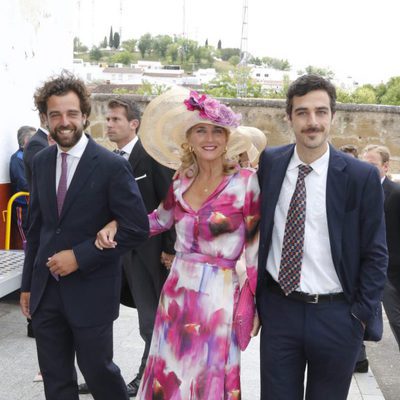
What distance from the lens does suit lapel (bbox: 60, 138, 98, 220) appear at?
330 centimetres

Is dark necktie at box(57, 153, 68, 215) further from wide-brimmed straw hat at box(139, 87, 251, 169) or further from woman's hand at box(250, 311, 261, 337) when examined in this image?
woman's hand at box(250, 311, 261, 337)

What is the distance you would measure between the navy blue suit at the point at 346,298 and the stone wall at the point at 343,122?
7.05m

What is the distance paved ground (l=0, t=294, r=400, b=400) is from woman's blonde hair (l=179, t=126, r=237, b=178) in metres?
1.90

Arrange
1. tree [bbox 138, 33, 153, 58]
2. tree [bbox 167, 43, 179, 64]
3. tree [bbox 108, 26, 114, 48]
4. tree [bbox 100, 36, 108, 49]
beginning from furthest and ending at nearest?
tree [bbox 100, 36, 108, 49] → tree [bbox 108, 26, 114, 48] → tree [bbox 138, 33, 153, 58] → tree [bbox 167, 43, 179, 64]

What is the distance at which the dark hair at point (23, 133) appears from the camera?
21.9 ft

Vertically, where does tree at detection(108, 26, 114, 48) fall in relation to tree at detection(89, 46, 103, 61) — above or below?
above

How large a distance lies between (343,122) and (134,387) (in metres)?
6.71

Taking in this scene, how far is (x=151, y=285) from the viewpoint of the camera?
14.9ft

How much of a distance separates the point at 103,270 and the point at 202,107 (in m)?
1.04

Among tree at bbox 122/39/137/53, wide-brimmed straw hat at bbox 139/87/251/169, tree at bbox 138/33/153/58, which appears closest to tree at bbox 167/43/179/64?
tree at bbox 138/33/153/58

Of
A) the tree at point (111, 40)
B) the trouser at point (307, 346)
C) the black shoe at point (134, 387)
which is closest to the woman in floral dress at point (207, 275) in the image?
the trouser at point (307, 346)

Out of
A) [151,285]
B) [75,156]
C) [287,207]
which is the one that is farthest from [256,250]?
[151,285]

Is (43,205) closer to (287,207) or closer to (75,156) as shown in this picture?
(75,156)

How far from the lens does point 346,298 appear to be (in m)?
2.99
